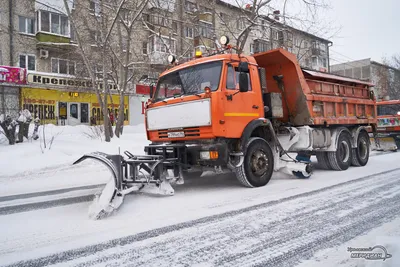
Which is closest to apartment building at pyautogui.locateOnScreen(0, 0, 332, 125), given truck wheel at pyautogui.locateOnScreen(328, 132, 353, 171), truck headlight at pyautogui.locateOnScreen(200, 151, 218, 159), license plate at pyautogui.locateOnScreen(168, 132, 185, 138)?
truck wheel at pyautogui.locateOnScreen(328, 132, 353, 171)

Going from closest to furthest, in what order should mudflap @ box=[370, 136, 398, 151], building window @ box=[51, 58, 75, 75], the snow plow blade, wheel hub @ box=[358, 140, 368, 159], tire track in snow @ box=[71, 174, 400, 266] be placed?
tire track in snow @ box=[71, 174, 400, 266] < the snow plow blade < wheel hub @ box=[358, 140, 368, 159] < mudflap @ box=[370, 136, 398, 151] < building window @ box=[51, 58, 75, 75]

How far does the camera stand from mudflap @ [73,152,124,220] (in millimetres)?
3883

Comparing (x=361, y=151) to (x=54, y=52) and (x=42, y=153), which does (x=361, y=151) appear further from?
(x=54, y=52)

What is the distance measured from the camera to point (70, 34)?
25.1m

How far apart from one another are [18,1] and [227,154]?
25542 millimetres

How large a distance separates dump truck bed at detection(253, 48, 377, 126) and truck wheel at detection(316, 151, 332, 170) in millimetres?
966

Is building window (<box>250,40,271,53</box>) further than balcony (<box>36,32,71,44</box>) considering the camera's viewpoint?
Yes

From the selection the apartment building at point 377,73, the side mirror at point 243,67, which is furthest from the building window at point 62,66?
the apartment building at point 377,73

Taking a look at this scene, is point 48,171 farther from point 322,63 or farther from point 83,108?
point 322,63

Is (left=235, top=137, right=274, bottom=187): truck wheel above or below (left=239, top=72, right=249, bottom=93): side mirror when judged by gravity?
below

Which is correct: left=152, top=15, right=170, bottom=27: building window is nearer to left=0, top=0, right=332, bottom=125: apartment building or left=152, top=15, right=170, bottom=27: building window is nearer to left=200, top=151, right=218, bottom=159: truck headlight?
left=0, top=0, right=332, bottom=125: apartment building

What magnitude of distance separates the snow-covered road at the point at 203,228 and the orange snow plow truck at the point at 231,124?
478 mm

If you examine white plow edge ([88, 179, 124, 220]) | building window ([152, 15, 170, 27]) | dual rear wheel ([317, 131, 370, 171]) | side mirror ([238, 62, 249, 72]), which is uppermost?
building window ([152, 15, 170, 27])

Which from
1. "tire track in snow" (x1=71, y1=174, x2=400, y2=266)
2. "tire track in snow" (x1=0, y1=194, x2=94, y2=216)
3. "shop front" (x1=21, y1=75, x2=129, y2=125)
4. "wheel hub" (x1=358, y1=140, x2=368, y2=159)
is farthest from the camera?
"shop front" (x1=21, y1=75, x2=129, y2=125)
